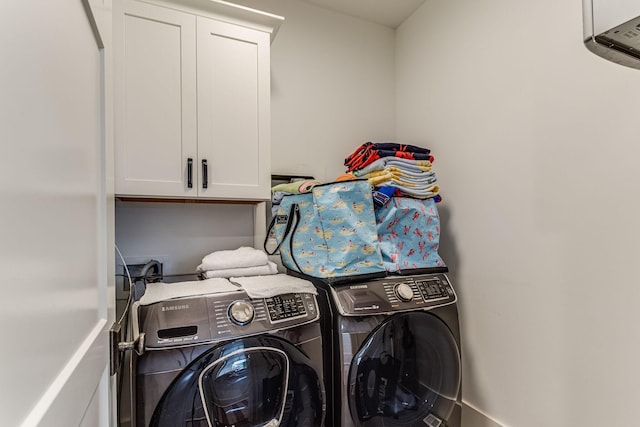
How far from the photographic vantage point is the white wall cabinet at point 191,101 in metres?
1.41

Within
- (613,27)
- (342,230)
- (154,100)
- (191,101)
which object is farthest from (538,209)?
(154,100)

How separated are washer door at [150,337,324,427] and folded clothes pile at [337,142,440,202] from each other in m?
0.74

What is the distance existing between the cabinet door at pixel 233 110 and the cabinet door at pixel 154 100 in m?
0.05

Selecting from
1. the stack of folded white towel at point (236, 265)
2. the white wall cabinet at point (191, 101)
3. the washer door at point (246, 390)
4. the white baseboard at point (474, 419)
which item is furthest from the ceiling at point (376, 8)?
the white baseboard at point (474, 419)

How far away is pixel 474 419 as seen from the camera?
170cm

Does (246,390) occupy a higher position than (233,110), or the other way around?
(233,110)

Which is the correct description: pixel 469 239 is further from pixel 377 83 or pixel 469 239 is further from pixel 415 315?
pixel 377 83

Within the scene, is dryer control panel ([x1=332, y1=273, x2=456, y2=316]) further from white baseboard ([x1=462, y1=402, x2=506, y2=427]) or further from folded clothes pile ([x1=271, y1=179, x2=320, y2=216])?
white baseboard ([x1=462, y1=402, x2=506, y2=427])

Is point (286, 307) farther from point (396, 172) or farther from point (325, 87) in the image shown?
point (325, 87)

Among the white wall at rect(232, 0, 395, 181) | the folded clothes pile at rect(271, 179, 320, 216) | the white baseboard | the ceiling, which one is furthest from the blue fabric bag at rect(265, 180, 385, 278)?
the ceiling

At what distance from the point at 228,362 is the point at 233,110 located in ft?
3.59

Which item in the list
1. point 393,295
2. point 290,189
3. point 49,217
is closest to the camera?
point 49,217

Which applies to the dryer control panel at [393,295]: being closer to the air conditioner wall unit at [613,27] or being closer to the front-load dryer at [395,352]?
the front-load dryer at [395,352]

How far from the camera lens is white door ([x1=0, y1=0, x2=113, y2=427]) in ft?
1.06
